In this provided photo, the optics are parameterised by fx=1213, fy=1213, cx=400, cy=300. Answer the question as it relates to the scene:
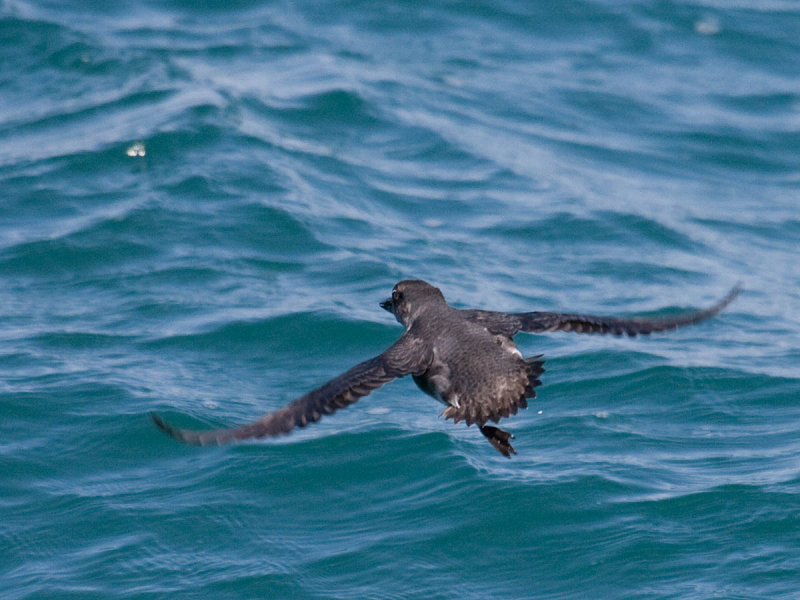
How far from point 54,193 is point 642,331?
791cm

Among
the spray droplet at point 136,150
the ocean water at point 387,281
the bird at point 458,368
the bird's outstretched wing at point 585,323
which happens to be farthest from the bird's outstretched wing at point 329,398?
the spray droplet at point 136,150

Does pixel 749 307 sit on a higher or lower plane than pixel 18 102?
lower

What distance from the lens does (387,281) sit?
1148 centimetres

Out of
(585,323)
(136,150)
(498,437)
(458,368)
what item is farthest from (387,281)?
(458,368)

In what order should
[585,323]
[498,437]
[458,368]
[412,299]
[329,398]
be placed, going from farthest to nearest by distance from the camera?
[412,299] → [585,323] → [498,437] → [458,368] → [329,398]

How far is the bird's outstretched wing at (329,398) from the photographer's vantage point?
17.9 feet

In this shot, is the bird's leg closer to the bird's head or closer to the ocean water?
the bird's head

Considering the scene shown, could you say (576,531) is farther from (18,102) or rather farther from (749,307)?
(18,102)

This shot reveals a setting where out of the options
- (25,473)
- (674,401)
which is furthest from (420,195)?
(25,473)

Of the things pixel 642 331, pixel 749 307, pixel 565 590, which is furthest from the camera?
pixel 749 307

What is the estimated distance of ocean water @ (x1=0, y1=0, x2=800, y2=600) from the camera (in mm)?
7801

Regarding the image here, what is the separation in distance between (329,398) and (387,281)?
5437mm

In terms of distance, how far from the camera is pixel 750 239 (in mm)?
13422

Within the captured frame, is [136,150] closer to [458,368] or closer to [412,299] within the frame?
[412,299]
